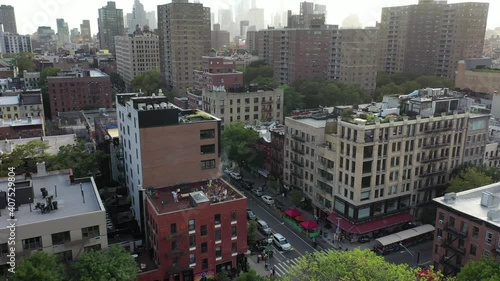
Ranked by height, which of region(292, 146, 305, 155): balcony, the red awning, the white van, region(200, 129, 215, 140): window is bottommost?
the white van

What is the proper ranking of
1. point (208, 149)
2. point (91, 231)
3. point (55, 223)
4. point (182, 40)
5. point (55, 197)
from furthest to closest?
point (182, 40) → point (208, 149) → point (55, 197) → point (91, 231) → point (55, 223)

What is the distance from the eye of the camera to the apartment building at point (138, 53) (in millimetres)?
178375

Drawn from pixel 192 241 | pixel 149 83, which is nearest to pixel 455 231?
pixel 192 241

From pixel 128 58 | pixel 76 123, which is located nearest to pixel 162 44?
pixel 128 58

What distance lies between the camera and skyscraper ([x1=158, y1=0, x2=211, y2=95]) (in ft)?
486

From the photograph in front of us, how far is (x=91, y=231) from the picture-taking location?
38.2 meters

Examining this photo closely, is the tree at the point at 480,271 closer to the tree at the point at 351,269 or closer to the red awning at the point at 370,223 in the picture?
the tree at the point at 351,269

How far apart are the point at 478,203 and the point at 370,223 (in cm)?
1582

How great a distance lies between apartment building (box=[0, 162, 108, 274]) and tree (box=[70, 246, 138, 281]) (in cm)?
285

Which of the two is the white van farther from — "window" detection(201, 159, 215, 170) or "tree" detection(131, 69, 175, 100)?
"tree" detection(131, 69, 175, 100)

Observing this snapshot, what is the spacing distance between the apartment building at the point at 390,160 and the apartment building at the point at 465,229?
11960 mm

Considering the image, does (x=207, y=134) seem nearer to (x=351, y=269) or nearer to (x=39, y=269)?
(x=39, y=269)

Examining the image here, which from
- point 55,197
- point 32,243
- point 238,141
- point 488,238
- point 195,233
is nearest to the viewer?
point 32,243

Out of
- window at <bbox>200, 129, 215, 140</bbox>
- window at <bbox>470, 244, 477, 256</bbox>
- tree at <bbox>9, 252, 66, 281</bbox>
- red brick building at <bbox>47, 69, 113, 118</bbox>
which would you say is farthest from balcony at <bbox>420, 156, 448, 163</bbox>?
red brick building at <bbox>47, 69, 113, 118</bbox>
